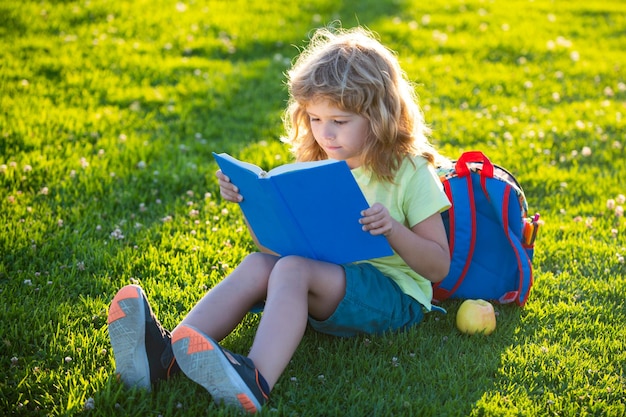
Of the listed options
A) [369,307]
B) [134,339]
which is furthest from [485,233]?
[134,339]

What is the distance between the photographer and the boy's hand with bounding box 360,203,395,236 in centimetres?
269

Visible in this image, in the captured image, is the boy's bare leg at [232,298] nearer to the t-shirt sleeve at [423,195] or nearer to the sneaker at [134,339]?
the sneaker at [134,339]

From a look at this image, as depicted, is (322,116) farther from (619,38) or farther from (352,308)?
(619,38)

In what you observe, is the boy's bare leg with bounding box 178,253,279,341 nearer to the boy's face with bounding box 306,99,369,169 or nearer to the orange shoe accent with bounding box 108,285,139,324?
the orange shoe accent with bounding box 108,285,139,324

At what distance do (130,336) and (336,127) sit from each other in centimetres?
110

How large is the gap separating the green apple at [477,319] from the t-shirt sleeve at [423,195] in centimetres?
51

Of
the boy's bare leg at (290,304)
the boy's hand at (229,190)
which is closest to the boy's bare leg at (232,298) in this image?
the boy's bare leg at (290,304)

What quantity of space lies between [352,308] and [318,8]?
6244mm

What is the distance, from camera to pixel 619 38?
852cm

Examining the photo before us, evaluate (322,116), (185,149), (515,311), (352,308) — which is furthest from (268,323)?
(185,149)

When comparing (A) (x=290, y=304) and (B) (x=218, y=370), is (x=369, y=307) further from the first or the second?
(B) (x=218, y=370)

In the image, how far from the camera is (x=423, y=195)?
2.97m

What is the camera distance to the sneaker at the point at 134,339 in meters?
2.61

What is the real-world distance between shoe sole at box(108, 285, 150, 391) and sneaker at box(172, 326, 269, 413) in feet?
0.49
